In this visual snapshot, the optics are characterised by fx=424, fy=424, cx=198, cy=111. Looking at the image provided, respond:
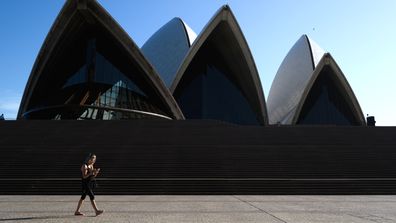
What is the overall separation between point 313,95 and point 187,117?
1108 centimetres

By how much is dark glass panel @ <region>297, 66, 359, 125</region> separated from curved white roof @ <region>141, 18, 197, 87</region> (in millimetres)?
11057

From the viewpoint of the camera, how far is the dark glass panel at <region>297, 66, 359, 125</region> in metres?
A: 34.9

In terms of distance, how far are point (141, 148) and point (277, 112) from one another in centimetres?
2434

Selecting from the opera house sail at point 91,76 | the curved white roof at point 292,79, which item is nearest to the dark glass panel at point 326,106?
the curved white roof at point 292,79

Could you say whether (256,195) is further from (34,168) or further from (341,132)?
(341,132)

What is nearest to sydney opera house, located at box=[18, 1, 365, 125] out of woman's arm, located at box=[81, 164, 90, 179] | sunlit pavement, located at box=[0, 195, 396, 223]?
sunlit pavement, located at box=[0, 195, 396, 223]

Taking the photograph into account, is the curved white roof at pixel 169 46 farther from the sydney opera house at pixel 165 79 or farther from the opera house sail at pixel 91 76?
the opera house sail at pixel 91 76

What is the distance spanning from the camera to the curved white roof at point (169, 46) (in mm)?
33844

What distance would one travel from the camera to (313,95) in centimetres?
3519

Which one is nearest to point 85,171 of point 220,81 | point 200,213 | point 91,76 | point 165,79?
point 200,213

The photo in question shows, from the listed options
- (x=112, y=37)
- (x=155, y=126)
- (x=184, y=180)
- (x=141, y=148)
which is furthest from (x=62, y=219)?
(x=112, y=37)

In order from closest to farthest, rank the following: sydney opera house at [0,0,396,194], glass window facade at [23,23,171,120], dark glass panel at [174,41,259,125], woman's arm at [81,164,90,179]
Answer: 1. woman's arm at [81,164,90,179]
2. sydney opera house at [0,0,396,194]
3. glass window facade at [23,23,171,120]
4. dark glass panel at [174,41,259,125]

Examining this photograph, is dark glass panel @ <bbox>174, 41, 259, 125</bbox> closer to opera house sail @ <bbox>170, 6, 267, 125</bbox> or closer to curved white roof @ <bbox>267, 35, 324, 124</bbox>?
opera house sail @ <bbox>170, 6, 267, 125</bbox>

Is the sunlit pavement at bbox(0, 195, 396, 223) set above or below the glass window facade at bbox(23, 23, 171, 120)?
below
